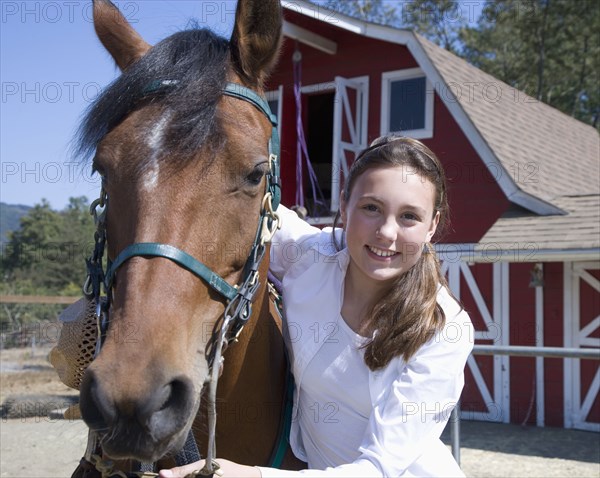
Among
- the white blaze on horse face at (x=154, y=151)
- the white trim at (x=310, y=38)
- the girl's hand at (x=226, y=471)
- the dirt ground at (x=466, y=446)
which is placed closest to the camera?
the girl's hand at (x=226, y=471)

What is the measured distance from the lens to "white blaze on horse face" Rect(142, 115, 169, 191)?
1724mm

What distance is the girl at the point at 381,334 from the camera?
1827mm

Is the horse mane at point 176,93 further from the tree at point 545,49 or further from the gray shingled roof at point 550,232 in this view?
the tree at point 545,49

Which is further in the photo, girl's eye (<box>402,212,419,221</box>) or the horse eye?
girl's eye (<box>402,212,419,221</box>)

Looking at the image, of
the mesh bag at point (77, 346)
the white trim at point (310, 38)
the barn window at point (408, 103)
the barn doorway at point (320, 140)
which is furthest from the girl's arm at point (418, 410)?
the barn doorway at point (320, 140)

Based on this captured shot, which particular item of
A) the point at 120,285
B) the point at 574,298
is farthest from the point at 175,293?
the point at 574,298

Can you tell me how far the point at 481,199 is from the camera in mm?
10469

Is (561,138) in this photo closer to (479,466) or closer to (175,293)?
(479,466)

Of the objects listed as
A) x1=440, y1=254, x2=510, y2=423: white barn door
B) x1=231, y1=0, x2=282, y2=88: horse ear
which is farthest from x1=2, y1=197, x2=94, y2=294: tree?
x1=231, y1=0, x2=282, y2=88: horse ear

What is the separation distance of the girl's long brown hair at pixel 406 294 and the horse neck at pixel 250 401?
0.36 m

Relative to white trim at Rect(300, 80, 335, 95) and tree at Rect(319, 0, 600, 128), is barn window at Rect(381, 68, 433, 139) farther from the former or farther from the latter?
tree at Rect(319, 0, 600, 128)

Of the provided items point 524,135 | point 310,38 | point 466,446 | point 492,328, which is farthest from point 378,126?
point 466,446

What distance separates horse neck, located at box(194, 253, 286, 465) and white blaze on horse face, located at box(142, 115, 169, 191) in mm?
483

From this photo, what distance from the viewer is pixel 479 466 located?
7.30 metres
